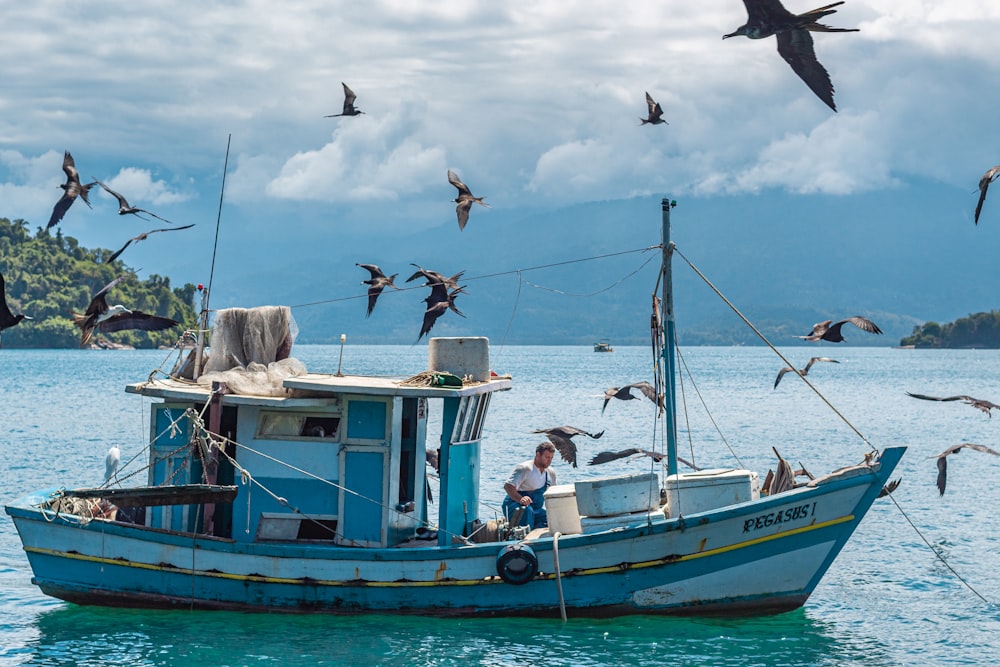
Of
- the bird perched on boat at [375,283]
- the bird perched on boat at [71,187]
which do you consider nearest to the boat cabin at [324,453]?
the bird perched on boat at [375,283]

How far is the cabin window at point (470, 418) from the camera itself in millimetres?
15516

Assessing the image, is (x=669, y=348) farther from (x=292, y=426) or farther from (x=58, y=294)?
(x=58, y=294)

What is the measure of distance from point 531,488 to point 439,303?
454 centimetres

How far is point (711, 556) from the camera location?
48.4 feet

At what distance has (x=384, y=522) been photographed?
49.6 ft

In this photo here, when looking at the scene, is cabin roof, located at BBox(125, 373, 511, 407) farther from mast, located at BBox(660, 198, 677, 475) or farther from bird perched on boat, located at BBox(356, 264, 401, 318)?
bird perched on boat, located at BBox(356, 264, 401, 318)

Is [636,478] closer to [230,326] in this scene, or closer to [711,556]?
[711,556]

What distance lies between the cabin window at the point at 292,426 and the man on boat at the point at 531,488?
2.36m

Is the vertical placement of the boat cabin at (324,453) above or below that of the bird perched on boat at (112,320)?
below

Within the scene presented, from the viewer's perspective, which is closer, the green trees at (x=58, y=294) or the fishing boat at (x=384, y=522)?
the fishing boat at (x=384, y=522)

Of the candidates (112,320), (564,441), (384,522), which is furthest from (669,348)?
(112,320)

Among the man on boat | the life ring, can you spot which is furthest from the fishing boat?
the man on boat

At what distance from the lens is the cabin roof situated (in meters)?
14.8

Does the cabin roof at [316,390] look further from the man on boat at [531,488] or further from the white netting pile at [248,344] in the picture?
the man on boat at [531,488]
